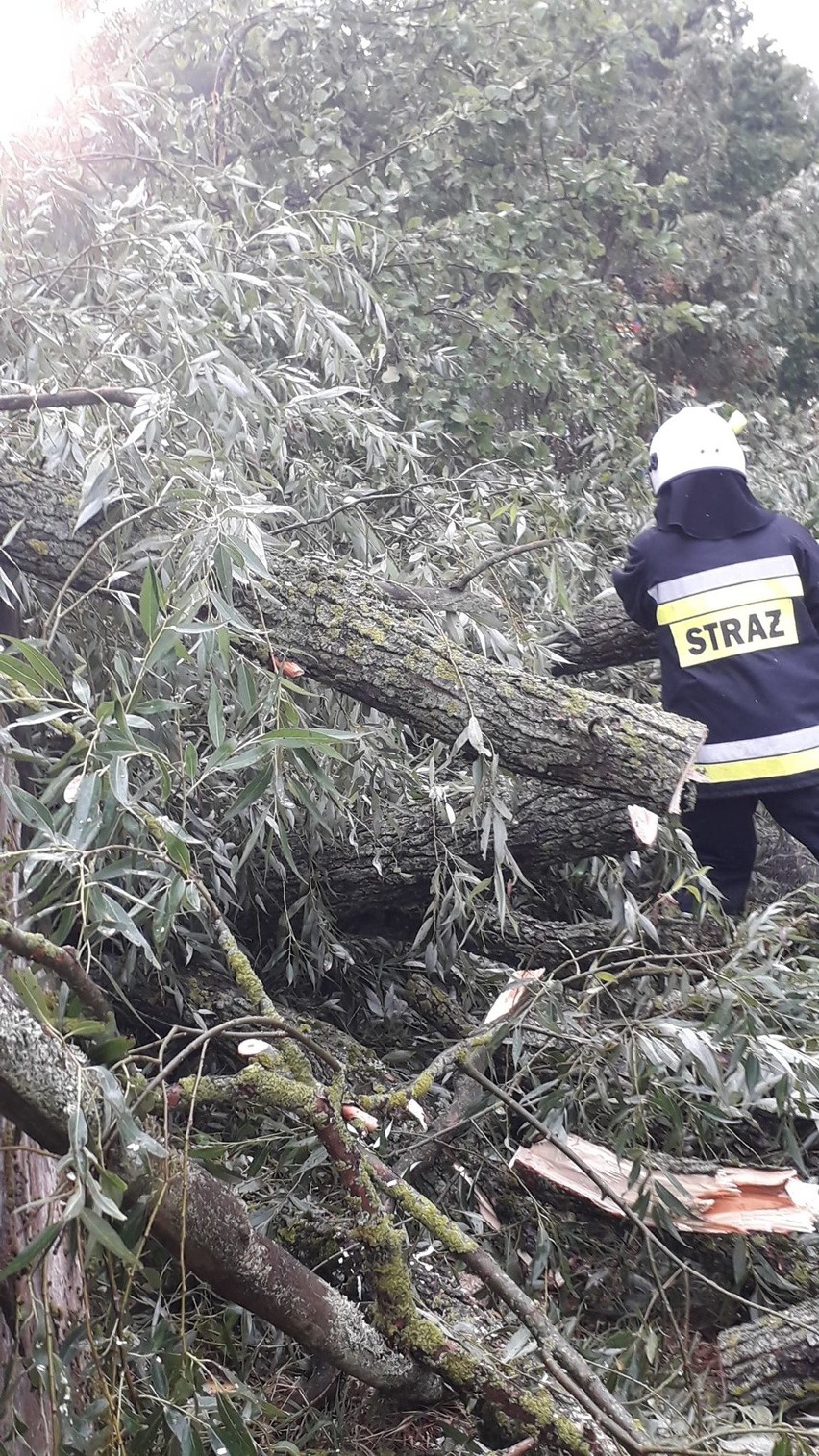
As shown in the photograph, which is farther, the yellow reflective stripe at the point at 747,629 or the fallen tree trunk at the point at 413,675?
the yellow reflective stripe at the point at 747,629

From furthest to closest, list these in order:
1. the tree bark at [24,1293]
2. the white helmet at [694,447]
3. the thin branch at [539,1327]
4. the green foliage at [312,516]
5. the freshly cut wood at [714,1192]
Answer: the white helmet at [694,447] → the freshly cut wood at [714,1192] → the green foliage at [312,516] → the thin branch at [539,1327] → the tree bark at [24,1293]

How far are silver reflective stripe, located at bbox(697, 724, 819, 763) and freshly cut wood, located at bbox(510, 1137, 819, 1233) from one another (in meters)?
0.98

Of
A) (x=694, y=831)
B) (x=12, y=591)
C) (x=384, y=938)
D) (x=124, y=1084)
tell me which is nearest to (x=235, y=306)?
(x=12, y=591)

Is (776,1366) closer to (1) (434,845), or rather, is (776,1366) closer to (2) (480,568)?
(1) (434,845)

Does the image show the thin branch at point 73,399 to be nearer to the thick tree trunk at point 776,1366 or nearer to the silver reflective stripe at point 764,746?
the silver reflective stripe at point 764,746

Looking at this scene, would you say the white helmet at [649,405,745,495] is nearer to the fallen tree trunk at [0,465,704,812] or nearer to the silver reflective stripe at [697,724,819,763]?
the silver reflective stripe at [697,724,819,763]

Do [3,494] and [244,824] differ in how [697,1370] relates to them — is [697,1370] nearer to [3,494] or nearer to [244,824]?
[244,824]

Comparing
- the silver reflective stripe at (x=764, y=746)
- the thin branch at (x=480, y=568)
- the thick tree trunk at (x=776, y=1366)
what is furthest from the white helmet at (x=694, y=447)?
the thick tree trunk at (x=776, y=1366)

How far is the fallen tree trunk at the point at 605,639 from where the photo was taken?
291 cm

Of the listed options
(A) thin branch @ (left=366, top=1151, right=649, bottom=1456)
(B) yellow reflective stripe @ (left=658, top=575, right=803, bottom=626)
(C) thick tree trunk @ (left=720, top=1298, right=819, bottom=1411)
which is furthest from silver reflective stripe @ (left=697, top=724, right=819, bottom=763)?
(A) thin branch @ (left=366, top=1151, right=649, bottom=1456)

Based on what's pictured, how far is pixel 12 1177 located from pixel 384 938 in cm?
131

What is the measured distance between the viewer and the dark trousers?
2.62m

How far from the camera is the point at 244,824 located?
2246mm

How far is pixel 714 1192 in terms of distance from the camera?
188cm
